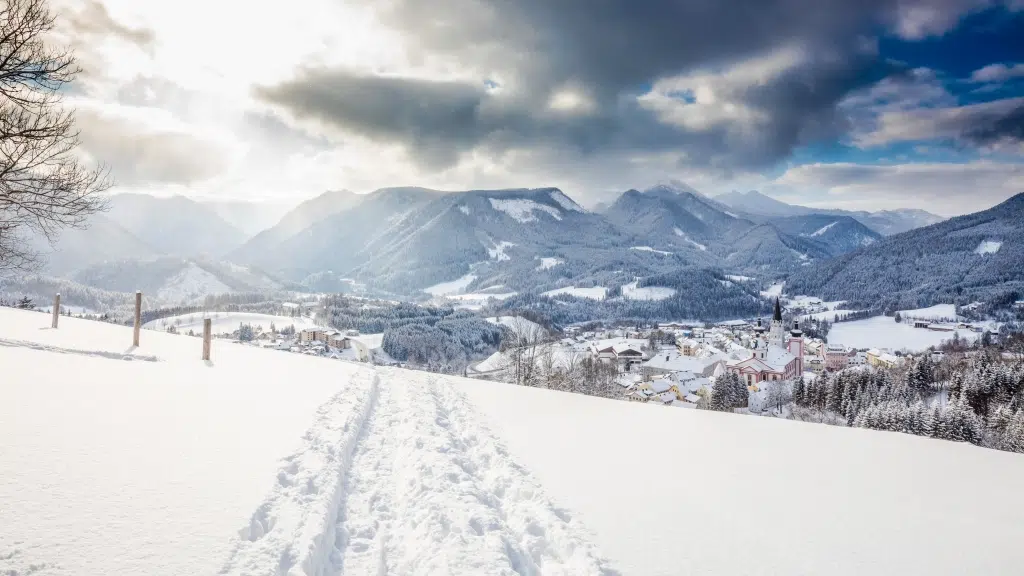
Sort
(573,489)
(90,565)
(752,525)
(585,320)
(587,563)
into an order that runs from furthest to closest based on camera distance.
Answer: (585,320)
(573,489)
(752,525)
(587,563)
(90,565)

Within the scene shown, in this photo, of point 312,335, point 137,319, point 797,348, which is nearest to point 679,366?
point 797,348

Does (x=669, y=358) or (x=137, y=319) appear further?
(x=669, y=358)

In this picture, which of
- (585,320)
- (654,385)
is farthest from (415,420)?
(585,320)

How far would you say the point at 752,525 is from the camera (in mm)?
5488

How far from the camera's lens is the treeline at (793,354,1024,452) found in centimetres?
3441

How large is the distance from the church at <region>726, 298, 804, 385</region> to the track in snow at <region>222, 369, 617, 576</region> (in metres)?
62.4

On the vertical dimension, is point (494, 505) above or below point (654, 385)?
above

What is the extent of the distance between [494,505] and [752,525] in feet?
9.71

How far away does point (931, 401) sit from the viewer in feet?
→ 170

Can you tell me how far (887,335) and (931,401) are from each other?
10721cm

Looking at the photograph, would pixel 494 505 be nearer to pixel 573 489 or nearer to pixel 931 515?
pixel 573 489

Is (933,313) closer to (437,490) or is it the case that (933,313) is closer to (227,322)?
(227,322)

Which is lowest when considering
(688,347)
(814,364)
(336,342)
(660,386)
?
(660,386)

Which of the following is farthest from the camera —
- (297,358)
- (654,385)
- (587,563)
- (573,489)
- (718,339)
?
(718,339)
